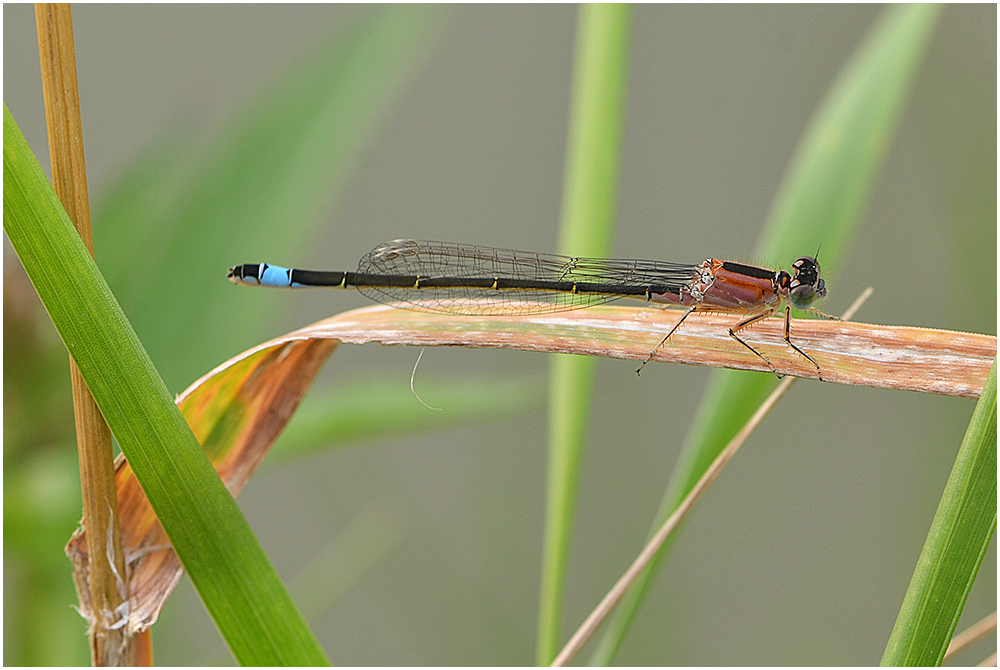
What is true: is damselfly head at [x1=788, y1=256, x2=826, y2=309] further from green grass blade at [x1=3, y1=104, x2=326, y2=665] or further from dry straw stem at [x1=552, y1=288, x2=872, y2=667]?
green grass blade at [x1=3, y1=104, x2=326, y2=665]

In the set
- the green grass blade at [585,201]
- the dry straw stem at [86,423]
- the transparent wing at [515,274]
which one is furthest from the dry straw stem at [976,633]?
the dry straw stem at [86,423]

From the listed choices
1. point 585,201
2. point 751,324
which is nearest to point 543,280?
point 585,201

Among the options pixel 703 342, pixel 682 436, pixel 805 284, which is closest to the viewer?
pixel 703 342

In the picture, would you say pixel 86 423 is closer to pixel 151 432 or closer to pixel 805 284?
pixel 151 432

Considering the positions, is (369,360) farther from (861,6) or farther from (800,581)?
(861,6)

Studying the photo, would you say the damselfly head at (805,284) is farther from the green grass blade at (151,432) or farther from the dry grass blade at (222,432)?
the green grass blade at (151,432)
